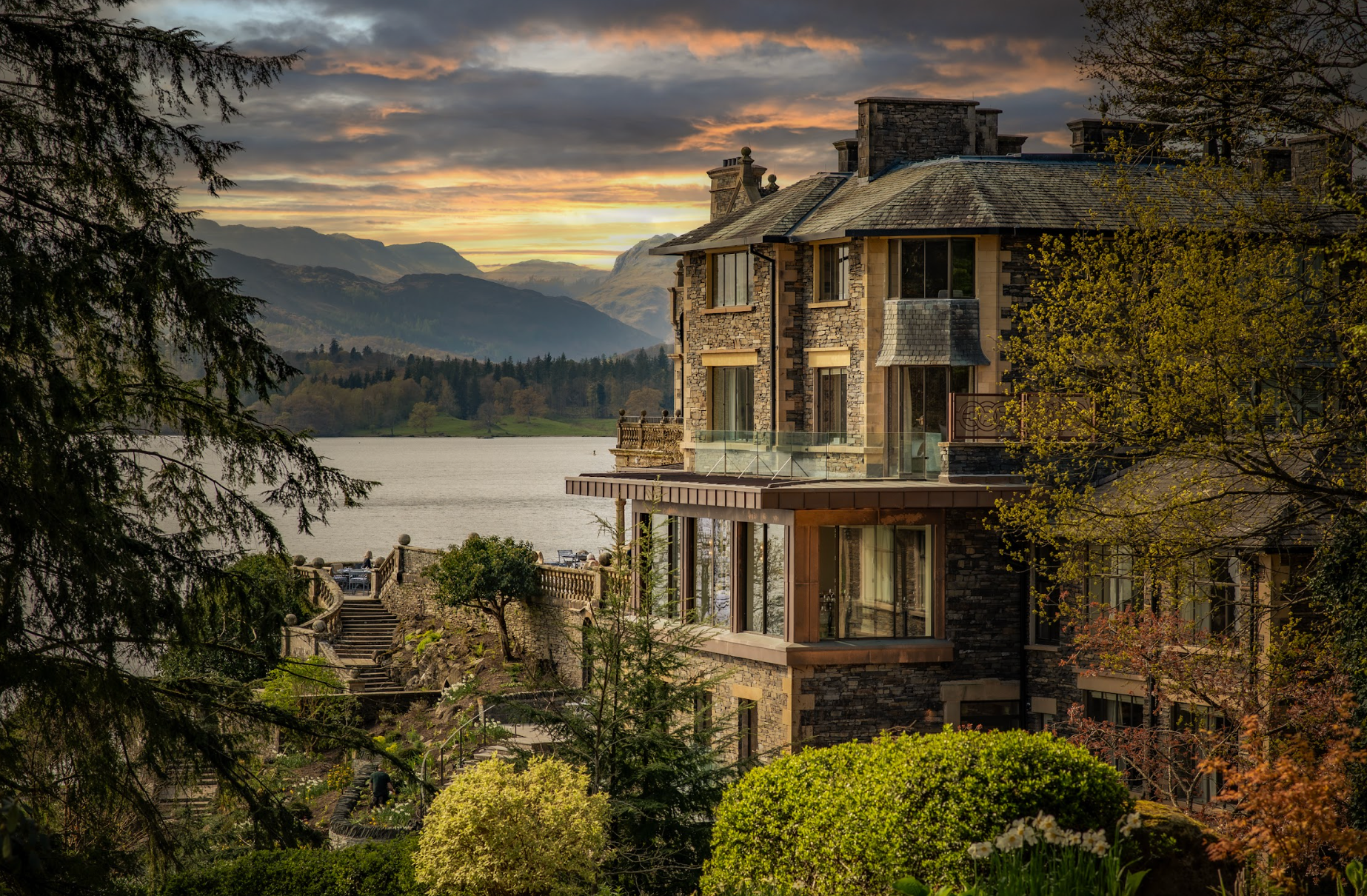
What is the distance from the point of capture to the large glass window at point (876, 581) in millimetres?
26109

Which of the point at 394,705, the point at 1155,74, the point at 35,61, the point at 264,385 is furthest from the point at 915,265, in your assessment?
the point at 394,705

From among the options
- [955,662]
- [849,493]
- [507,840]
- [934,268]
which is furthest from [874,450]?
[507,840]

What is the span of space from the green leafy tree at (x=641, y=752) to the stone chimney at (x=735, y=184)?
24.4m

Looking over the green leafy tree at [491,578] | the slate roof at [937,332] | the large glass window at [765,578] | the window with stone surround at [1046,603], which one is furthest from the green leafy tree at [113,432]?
the green leafy tree at [491,578]

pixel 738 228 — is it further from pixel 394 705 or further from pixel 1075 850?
pixel 1075 850

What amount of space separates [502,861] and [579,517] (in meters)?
128

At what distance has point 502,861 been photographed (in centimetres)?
1276

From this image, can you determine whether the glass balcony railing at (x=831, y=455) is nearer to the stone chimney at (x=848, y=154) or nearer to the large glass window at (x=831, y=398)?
the large glass window at (x=831, y=398)

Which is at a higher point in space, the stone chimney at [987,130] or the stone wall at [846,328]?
the stone chimney at [987,130]

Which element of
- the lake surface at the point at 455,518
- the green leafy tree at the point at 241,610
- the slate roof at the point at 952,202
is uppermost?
the slate roof at the point at 952,202

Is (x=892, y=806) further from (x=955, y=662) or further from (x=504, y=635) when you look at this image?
(x=504, y=635)

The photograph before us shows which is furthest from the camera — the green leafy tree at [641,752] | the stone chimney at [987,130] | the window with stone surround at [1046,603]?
the stone chimney at [987,130]

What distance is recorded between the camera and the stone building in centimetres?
2586

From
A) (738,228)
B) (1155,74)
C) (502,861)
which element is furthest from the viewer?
(738,228)
